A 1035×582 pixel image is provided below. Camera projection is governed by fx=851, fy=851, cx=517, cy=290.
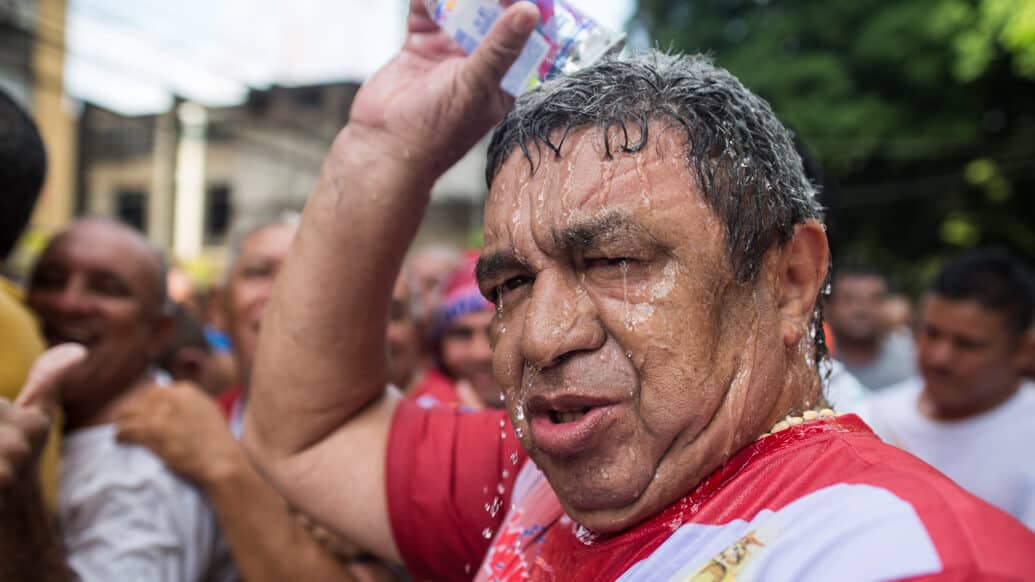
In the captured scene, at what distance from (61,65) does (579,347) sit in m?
12.9

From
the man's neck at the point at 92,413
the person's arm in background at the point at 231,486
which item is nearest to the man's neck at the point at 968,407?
the person's arm in background at the point at 231,486

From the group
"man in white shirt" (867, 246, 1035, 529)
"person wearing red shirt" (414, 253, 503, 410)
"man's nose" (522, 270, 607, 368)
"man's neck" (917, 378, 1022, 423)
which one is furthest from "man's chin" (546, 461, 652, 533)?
"man's neck" (917, 378, 1022, 423)

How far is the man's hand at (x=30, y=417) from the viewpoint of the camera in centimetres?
171

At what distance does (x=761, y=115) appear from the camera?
56.1 inches

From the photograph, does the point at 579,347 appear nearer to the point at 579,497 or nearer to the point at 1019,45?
the point at 579,497

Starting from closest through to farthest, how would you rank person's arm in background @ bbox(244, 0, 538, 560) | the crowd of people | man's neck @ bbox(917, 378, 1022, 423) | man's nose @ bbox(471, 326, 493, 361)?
1. the crowd of people
2. person's arm in background @ bbox(244, 0, 538, 560)
3. man's nose @ bbox(471, 326, 493, 361)
4. man's neck @ bbox(917, 378, 1022, 423)

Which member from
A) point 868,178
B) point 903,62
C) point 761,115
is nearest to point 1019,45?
point 903,62

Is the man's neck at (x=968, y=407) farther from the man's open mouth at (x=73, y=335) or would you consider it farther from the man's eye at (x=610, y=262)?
the man's open mouth at (x=73, y=335)

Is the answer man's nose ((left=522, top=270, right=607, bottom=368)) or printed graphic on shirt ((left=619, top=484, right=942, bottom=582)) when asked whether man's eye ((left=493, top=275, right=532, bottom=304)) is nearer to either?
man's nose ((left=522, top=270, right=607, bottom=368))

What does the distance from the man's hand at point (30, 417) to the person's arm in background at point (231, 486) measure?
0.45 metres

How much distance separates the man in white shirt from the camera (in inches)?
146

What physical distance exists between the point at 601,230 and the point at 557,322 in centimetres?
16

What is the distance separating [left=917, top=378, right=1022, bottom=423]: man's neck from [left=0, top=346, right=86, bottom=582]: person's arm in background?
12.4 feet

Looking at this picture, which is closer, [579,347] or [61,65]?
[579,347]
